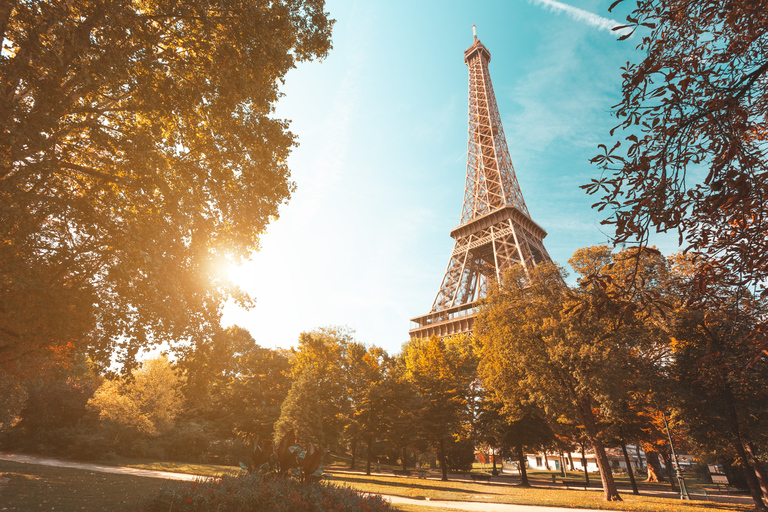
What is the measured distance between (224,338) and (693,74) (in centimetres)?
1166

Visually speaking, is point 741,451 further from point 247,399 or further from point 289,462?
point 247,399

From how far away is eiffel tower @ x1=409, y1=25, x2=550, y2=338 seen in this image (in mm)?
45031

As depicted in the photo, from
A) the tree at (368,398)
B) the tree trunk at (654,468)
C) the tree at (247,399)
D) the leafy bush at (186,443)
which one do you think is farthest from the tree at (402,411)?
the tree trunk at (654,468)

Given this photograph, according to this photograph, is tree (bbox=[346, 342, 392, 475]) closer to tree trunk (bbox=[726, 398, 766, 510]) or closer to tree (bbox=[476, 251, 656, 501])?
tree (bbox=[476, 251, 656, 501])

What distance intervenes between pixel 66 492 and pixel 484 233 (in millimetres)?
47484

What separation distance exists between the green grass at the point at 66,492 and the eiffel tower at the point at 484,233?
111 ft

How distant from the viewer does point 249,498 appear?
24.4ft

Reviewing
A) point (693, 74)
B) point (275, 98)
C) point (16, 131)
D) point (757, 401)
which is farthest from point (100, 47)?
point (757, 401)

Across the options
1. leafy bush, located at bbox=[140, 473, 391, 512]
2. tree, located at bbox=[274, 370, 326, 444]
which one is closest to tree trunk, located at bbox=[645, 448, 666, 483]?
tree, located at bbox=[274, 370, 326, 444]

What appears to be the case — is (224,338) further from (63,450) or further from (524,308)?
(63,450)

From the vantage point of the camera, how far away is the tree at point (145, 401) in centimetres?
2302

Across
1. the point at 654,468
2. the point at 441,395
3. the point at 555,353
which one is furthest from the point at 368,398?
the point at 654,468

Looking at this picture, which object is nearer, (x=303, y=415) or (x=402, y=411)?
(x=303, y=415)

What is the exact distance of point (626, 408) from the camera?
20953 millimetres
